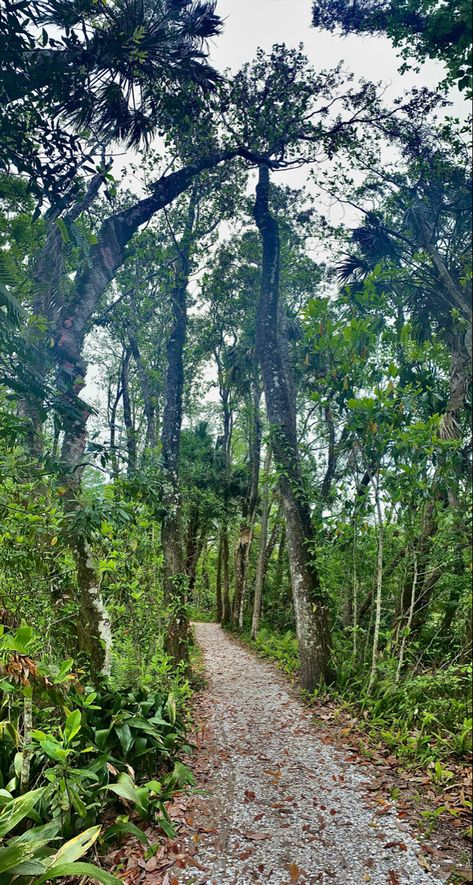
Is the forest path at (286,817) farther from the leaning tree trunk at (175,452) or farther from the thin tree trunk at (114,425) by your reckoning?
the thin tree trunk at (114,425)

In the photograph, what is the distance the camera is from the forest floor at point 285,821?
1880 millimetres

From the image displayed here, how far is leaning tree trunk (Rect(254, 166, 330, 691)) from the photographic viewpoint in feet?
14.4

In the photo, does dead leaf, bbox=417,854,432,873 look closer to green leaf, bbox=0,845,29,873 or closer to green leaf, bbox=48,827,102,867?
green leaf, bbox=48,827,102,867

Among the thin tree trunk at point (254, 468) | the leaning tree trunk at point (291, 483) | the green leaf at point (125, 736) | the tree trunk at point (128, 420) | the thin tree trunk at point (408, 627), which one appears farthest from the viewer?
the thin tree trunk at point (254, 468)

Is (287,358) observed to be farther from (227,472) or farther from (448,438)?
(448,438)

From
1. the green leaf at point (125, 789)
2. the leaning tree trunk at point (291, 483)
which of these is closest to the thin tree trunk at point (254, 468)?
the leaning tree trunk at point (291, 483)

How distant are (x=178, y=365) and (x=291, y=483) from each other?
173 cm

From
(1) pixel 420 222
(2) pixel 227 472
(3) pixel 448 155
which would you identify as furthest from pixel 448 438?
(2) pixel 227 472

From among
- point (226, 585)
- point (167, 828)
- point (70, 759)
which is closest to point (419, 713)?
point (167, 828)

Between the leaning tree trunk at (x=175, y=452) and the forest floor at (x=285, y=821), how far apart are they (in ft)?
2.79

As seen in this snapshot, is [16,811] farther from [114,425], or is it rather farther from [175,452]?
[175,452]

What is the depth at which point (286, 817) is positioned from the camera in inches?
92.9

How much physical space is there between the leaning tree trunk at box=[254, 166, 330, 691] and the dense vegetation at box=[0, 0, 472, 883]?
0.09 feet

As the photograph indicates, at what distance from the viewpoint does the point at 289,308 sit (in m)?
4.73
